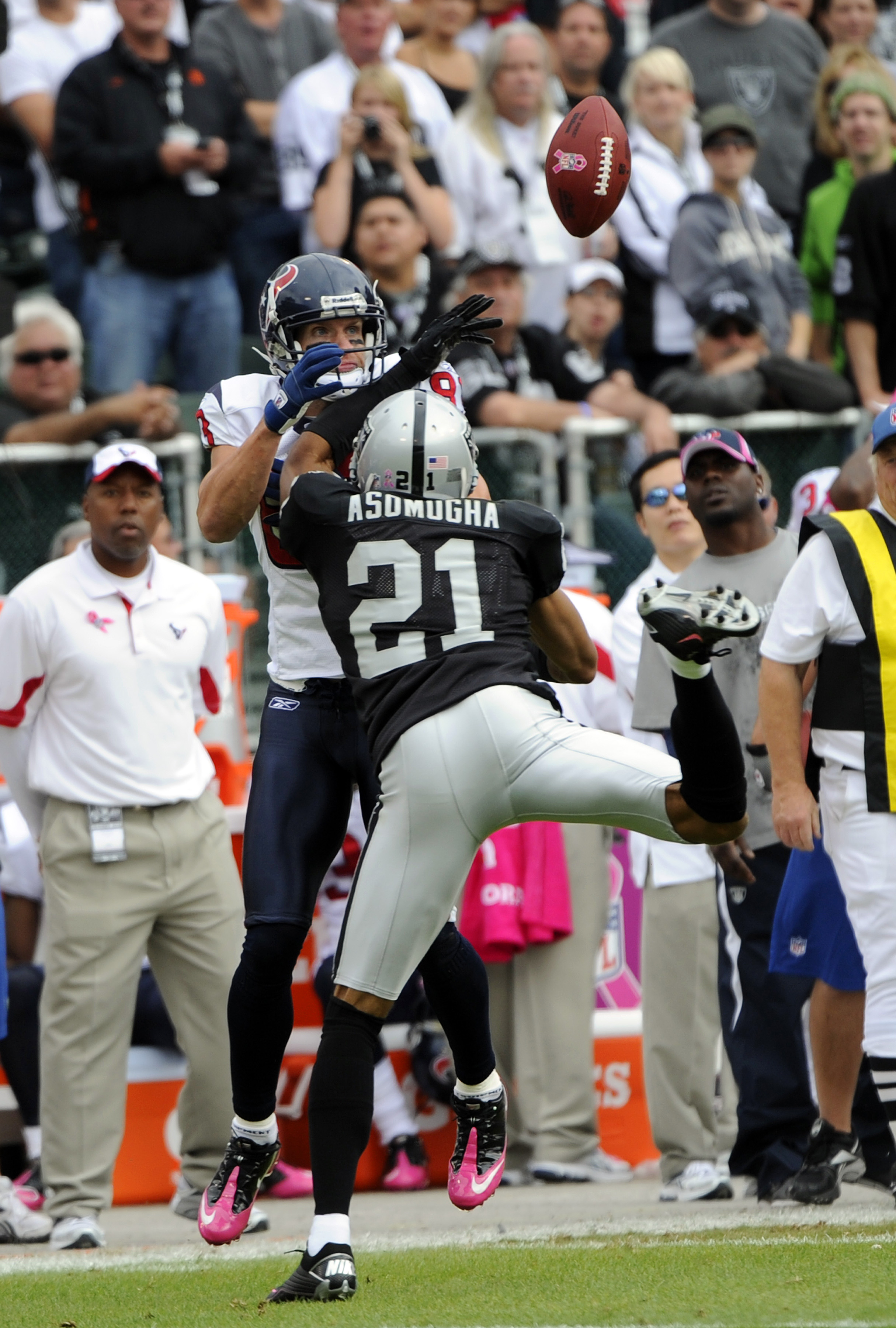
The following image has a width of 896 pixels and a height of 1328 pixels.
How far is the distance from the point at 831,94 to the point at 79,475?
4633 mm

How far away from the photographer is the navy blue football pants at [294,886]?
474cm

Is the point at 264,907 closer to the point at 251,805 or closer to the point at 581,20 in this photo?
the point at 251,805

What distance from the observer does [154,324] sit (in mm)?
9102

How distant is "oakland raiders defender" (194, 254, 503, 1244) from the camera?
4727mm

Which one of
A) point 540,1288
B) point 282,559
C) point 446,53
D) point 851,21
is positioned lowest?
point 540,1288

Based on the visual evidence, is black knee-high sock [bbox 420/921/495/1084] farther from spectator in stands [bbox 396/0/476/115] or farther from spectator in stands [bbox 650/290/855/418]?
spectator in stands [bbox 396/0/476/115]

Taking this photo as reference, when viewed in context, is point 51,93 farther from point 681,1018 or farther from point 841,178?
point 681,1018

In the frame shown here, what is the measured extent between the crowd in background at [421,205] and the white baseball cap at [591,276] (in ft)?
0.04

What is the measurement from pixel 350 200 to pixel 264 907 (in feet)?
18.2

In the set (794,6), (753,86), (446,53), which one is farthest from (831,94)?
(446,53)

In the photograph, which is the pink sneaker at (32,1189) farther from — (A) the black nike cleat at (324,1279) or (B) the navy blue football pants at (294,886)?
(A) the black nike cleat at (324,1279)

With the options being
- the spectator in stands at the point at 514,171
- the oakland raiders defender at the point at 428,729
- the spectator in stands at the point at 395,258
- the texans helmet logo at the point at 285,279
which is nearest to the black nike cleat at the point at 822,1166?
the oakland raiders defender at the point at 428,729

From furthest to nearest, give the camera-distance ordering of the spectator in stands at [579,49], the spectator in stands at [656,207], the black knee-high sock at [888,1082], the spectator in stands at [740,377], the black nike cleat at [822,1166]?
the spectator in stands at [579,49] → the spectator in stands at [656,207] → the spectator in stands at [740,377] → the black nike cleat at [822,1166] → the black knee-high sock at [888,1082]

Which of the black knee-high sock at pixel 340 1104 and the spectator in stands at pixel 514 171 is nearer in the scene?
the black knee-high sock at pixel 340 1104
